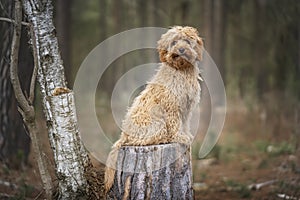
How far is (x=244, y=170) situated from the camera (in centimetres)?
1041

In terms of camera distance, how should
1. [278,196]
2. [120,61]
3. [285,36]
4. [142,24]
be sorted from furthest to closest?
[120,61]
[142,24]
[285,36]
[278,196]

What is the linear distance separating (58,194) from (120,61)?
23.2 metres

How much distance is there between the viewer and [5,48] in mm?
7738

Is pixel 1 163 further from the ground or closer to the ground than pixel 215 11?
closer to the ground

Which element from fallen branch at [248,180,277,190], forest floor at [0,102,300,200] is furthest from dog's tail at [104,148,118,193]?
fallen branch at [248,180,277,190]

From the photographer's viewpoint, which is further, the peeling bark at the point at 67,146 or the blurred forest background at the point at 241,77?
the blurred forest background at the point at 241,77

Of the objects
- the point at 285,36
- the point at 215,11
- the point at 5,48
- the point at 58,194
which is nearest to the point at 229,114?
the point at 215,11

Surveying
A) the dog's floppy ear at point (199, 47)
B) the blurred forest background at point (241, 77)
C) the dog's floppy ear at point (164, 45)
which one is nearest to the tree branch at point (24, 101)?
the dog's floppy ear at point (164, 45)

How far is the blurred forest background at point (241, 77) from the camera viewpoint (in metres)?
8.85

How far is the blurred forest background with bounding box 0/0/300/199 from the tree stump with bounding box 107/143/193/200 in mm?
2473

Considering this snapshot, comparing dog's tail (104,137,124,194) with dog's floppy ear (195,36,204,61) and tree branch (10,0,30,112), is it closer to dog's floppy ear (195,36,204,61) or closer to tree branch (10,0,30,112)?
tree branch (10,0,30,112)

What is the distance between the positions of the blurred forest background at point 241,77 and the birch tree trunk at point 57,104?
4.87 ft

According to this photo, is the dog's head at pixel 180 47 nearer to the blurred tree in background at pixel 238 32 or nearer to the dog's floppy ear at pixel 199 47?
the dog's floppy ear at pixel 199 47

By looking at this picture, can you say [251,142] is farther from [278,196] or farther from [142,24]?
[142,24]
